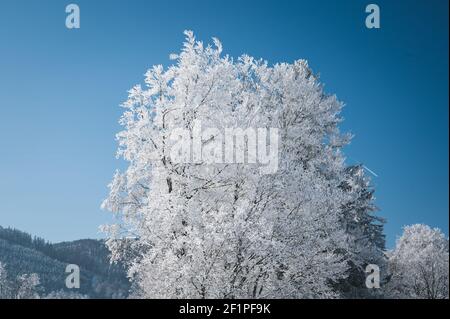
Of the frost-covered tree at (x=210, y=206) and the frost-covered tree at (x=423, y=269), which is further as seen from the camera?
the frost-covered tree at (x=423, y=269)

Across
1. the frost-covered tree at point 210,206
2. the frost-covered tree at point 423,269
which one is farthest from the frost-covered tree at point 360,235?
the frost-covered tree at point 423,269

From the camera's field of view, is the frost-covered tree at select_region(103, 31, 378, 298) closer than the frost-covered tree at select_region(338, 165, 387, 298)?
Yes

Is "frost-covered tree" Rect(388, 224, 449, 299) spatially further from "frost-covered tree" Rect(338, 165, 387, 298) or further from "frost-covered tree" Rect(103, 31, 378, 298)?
"frost-covered tree" Rect(103, 31, 378, 298)

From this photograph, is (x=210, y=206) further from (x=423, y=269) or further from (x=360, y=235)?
(x=423, y=269)

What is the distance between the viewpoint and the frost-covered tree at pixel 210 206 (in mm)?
13906

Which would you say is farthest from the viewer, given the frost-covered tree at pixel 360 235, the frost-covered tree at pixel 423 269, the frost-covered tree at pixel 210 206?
the frost-covered tree at pixel 423 269

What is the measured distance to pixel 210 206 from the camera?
15812 mm

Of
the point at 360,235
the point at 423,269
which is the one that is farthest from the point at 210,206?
the point at 423,269

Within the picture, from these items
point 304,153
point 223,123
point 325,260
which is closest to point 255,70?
point 304,153

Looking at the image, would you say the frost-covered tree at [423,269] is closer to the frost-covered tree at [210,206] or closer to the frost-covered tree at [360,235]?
the frost-covered tree at [360,235]

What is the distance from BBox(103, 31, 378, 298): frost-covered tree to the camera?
13906mm

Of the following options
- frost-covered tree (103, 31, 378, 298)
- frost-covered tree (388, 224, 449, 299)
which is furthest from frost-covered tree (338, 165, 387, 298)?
frost-covered tree (388, 224, 449, 299)
